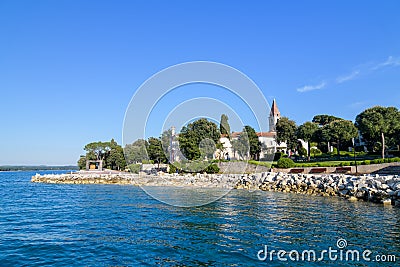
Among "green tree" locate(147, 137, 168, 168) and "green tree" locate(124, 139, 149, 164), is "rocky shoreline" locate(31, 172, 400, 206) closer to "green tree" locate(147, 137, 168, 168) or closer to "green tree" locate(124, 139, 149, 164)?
"green tree" locate(124, 139, 149, 164)

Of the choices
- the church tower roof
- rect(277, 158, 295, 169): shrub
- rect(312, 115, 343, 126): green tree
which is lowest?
rect(277, 158, 295, 169): shrub

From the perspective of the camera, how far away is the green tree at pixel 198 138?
50.2 m

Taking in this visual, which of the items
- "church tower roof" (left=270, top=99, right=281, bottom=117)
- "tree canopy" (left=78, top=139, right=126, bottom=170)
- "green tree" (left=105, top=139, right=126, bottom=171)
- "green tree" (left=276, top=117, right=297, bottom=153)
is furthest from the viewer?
"church tower roof" (left=270, top=99, right=281, bottom=117)

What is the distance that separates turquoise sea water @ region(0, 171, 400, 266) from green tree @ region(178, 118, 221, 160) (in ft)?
103

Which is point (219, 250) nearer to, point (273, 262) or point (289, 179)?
point (273, 262)

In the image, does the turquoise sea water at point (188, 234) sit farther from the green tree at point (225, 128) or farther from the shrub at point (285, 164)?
the green tree at point (225, 128)

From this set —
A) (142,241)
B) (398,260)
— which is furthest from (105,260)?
(398,260)

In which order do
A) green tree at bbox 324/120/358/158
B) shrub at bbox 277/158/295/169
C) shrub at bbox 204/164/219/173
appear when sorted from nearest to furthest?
shrub at bbox 277/158/295/169 → shrub at bbox 204/164/219/173 → green tree at bbox 324/120/358/158

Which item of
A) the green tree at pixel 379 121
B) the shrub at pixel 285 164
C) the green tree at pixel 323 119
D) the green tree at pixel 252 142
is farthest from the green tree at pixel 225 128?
the green tree at pixel 323 119

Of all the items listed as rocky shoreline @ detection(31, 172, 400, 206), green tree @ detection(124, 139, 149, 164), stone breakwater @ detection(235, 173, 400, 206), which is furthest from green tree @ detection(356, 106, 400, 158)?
green tree @ detection(124, 139, 149, 164)

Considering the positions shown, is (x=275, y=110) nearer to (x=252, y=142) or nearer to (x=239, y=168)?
(x=252, y=142)

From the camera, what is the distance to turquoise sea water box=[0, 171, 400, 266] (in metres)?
9.31

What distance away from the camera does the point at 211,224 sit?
1399 cm

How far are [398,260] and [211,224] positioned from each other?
7195 mm
